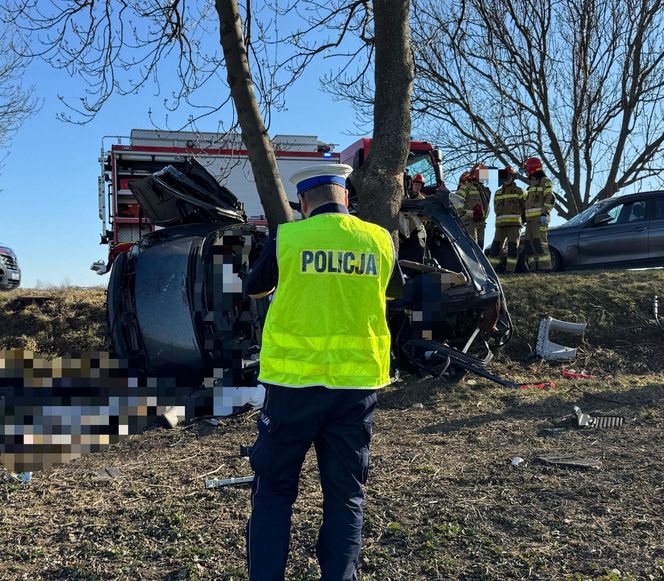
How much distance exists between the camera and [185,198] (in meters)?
5.93

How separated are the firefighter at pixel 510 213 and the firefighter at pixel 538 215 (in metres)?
0.24

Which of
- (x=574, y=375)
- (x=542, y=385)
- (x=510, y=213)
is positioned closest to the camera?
(x=542, y=385)

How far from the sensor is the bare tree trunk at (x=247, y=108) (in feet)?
18.8

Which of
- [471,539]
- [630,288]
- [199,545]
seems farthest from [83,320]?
[630,288]

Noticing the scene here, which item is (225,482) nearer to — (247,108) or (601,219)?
(247,108)

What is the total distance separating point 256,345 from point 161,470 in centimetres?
176

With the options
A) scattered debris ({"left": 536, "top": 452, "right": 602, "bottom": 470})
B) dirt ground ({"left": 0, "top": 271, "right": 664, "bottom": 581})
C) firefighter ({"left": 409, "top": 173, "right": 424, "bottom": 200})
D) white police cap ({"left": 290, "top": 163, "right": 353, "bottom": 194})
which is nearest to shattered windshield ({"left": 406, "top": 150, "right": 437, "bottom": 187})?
firefighter ({"left": 409, "top": 173, "right": 424, "bottom": 200})

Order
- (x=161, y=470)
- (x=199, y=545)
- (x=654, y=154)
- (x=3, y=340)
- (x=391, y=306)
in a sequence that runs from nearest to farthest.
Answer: (x=199, y=545), (x=161, y=470), (x=391, y=306), (x=3, y=340), (x=654, y=154)

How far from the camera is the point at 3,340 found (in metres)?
8.05

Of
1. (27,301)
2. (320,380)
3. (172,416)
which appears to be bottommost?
(172,416)

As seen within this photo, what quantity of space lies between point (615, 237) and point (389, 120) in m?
6.64

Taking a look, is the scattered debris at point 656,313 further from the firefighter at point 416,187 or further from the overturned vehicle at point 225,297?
the firefighter at point 416,187

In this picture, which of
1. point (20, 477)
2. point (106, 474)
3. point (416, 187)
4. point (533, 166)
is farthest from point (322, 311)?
point (533, 166)

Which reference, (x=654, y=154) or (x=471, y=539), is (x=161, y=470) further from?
(x=654, y=154)
